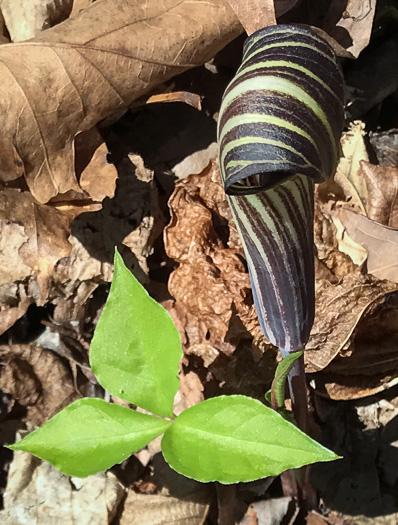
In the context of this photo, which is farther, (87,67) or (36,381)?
(36,381)

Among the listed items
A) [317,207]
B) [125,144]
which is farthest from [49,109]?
Result: [317,207]

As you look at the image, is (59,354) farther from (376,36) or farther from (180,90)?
(376,36)

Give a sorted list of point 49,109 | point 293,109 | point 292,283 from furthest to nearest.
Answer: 1. point 49,109
2. point 292,283
3. point 293,109

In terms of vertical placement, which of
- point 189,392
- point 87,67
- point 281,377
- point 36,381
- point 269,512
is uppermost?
point 87,67

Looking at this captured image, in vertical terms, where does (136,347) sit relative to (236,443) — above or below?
above

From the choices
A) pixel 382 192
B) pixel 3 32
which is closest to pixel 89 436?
pixel 382 192

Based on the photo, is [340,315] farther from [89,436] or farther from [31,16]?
[31,16]

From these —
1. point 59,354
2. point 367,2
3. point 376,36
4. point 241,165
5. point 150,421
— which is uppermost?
point 241,165
